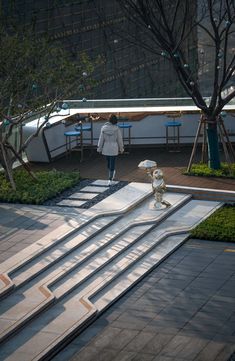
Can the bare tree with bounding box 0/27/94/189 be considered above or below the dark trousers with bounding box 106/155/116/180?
above

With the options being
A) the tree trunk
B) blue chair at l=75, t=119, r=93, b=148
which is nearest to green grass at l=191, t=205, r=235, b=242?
the tree trunk

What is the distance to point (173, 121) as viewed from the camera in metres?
23.4

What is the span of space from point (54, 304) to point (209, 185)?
675 centimetres

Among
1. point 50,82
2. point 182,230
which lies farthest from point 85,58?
point 182,230

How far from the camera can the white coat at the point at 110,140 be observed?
65.6 ft

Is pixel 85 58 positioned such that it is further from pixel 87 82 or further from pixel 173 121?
pixel 173 121

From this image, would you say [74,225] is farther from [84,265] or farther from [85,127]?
[85,127]

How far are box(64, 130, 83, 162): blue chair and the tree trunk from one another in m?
3.55

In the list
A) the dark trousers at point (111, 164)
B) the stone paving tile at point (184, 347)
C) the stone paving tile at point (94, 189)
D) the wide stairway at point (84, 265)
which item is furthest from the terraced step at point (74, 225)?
the stone paving tile at point (184, 347)

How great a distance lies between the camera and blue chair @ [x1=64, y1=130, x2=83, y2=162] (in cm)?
2256

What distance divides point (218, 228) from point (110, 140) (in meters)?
3.77

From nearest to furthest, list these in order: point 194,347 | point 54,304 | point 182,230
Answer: point 194,347
point 54,304
point 182,230

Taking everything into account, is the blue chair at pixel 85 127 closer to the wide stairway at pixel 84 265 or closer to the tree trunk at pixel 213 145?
the wide stairway at pixel 84 265

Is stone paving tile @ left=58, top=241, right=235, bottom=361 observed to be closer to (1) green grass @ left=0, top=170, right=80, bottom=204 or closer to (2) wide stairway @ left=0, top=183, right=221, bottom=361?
(2) wide stairway @ left=0, top=183, right=221, bottom=361
